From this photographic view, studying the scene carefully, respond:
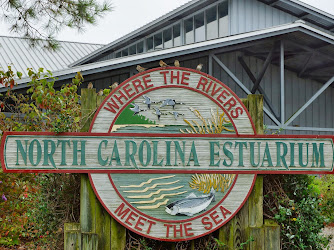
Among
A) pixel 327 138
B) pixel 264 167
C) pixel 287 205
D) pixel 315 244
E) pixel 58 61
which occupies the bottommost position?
pixel 315 244

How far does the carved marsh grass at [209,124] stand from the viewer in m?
3.82

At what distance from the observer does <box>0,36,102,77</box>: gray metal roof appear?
18.6m

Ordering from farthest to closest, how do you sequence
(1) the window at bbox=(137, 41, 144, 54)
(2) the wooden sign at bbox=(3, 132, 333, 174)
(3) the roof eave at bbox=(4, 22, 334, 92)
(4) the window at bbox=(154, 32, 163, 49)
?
(1) the window at bbox=(137, 41, 144, 54)
(4) the window at bbox=(154, 32, 163, 49)
(3) the roof eave at bbox=(4, 22, 334, 92)
(2) the wooden sign at bbox=(3, 132, 333, 174)

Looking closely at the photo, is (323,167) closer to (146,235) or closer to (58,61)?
(146,235)

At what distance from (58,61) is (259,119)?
58.6ft

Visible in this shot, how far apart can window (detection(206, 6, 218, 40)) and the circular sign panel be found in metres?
11.3

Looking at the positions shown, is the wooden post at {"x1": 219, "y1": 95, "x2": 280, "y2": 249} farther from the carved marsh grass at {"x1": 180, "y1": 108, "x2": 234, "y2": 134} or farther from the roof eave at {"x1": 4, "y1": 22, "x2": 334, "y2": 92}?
the roof eave at {"x1": 4, "y1": 22, "x2": 334, "y2": 92}

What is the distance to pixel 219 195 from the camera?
3781 mm

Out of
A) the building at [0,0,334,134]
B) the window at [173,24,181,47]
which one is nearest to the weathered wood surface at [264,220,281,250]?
the building at [0,0,334,134]

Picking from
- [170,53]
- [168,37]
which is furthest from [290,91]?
[170,53]

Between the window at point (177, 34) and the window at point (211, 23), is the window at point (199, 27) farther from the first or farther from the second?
the window at point (177, 34)

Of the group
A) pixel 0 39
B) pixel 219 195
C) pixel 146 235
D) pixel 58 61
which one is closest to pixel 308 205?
pixel 219 195

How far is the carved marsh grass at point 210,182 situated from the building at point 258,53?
6124 millimetres

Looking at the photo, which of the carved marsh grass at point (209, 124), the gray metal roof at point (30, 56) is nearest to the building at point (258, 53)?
the gray metal roof at point (30, 56)
